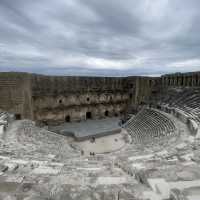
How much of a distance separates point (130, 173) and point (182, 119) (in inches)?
435

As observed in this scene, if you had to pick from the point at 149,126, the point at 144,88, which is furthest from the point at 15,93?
the point at 144,88

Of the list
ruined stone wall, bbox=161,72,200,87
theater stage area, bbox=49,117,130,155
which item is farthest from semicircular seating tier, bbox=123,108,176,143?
ruined stone wall, bbox=161,72,200,87

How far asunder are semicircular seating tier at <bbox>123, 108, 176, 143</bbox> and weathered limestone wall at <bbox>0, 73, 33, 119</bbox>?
1134cm

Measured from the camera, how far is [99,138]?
1655 cm

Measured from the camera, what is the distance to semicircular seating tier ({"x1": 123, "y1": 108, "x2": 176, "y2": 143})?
42.8 ft

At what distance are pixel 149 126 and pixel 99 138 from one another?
4.94 m

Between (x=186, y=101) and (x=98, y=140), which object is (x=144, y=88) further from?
(x=98, y=140)

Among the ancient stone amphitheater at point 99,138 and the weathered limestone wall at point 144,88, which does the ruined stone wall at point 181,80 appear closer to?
the ancient stone amphitheater at point 99,138

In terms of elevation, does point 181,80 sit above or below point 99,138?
above

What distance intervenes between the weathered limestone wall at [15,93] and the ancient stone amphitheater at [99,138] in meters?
0.09

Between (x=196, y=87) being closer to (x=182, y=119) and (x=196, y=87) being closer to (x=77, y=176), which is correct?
(x=182, y=119)

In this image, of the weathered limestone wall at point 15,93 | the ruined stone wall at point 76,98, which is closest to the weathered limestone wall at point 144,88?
the ruined stone wall at point 76,98

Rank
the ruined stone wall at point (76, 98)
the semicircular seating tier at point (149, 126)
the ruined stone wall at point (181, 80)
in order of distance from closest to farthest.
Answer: the semicircular seating tier at point (149, 126) → the ruined stone wall at point (181, 80) → the ruined stone wall at point (76, 98)

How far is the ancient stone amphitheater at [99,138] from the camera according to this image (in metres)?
3.29
